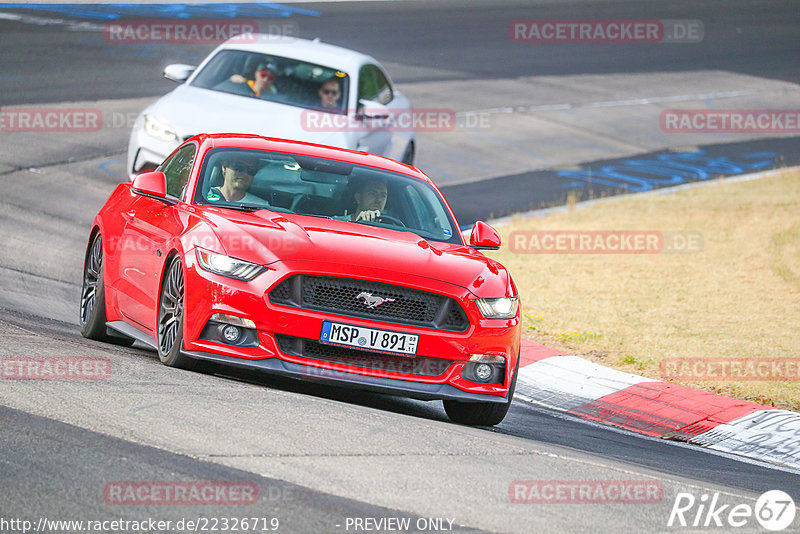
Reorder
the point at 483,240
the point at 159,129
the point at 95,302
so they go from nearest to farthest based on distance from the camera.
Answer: the point at 483,240 → the point at 95,302 → the point at 159,129

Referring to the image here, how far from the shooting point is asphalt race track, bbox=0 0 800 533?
229 inches

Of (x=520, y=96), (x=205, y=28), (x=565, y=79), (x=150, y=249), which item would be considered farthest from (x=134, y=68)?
(x=150, y=249)

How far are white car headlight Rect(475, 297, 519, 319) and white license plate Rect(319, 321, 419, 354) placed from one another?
52 cm

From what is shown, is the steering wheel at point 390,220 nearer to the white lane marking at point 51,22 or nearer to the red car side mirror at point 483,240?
the red car side mirror at point 483,240

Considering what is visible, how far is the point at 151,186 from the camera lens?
870cm

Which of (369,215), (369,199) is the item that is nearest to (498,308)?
(369,215)

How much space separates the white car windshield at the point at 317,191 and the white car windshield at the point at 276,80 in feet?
19.9

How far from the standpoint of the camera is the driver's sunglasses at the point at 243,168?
8.95 metres

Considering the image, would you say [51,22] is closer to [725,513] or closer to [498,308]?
[498,308]

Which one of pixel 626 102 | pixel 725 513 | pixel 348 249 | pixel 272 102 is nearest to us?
pixel 725 513

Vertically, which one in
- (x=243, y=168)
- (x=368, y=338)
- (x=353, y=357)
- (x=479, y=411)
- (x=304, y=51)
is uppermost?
(x=304, y=51)

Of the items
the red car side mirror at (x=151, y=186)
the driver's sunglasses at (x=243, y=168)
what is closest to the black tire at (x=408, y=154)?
the driver's sunglasses at (x=243, y=168)

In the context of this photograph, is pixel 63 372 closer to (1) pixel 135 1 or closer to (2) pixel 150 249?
(2) pixel 150 249

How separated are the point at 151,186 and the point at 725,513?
4.31 metres
